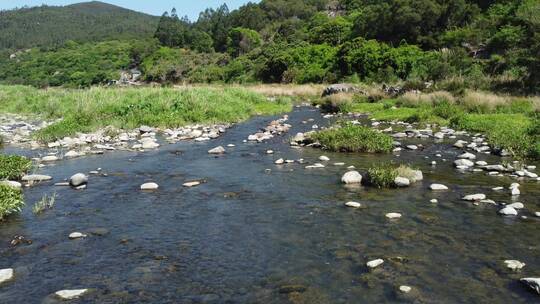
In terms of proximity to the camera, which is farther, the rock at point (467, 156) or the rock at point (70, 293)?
the rock at point (467, 156)

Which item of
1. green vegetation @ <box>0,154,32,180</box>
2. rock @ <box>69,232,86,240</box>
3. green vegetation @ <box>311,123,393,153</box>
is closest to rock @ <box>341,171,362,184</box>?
green vegetation @ <box>311,123,393,153</box>

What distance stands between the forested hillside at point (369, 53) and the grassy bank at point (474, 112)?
464 cm

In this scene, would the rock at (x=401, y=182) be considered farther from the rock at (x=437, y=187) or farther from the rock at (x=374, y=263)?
the rock at (x=374, y=263)

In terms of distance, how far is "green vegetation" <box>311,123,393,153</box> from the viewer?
67.0 ft

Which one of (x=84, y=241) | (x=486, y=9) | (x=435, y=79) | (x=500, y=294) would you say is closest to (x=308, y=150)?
(x=84, y=241)

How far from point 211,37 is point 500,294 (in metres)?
175

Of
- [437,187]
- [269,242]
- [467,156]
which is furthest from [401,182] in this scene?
[269,242]

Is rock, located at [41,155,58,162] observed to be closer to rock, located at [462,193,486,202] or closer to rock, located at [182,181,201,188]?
rock, located at [182,181,201,188]

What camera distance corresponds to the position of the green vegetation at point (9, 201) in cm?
1166

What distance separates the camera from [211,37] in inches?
6905

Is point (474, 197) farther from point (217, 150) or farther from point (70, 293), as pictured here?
point (217, 150)

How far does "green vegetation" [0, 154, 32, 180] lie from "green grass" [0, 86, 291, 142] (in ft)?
27.1

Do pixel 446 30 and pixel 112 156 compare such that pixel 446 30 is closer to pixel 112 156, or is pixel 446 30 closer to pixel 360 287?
pixel 112 156

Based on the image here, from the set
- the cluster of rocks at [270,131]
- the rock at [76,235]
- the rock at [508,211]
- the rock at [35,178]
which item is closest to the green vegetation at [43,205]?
the rock at [76,235]
